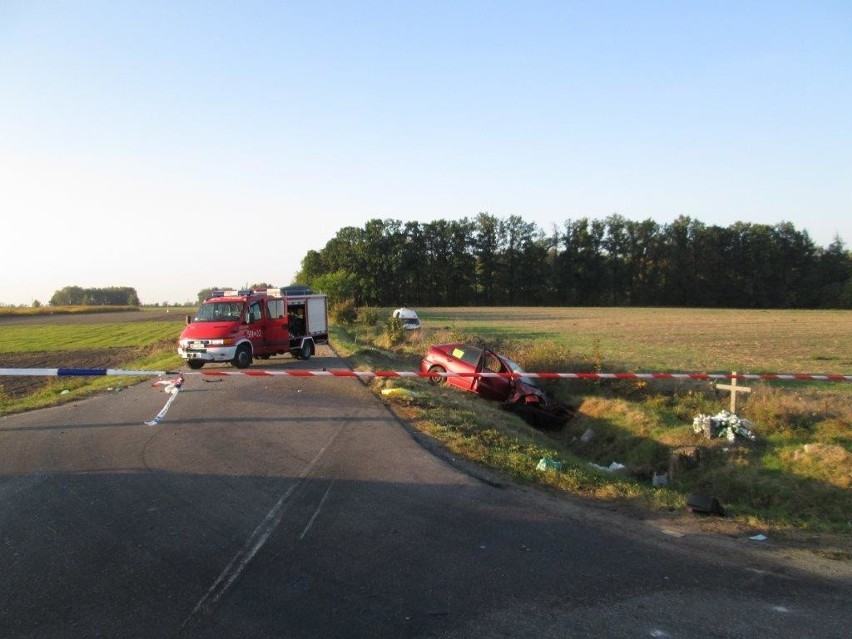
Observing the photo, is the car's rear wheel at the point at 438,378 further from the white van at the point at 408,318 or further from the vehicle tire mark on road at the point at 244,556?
the white van at the point at 408,318

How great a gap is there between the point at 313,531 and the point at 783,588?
11.7ft

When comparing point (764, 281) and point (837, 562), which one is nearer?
point (837, 562)

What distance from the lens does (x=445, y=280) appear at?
10975cm

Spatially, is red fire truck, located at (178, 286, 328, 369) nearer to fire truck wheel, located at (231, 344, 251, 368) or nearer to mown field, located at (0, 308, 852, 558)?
fire truck wheel, located at (231, 344, 251, 368)

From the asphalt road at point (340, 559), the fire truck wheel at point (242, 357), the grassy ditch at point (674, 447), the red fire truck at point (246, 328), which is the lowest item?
the grassy ditch at point (674, 447)

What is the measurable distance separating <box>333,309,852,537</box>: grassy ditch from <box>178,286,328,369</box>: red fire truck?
581 cm

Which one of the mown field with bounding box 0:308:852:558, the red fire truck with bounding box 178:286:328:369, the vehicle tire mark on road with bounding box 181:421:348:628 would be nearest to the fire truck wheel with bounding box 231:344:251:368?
the red fire truck with bounding box 178:286:328:369

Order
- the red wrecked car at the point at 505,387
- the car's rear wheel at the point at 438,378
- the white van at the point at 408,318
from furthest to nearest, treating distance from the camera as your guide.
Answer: the white van at the point at 408,318
the car's rear wheel at the point at 438,378
the red wrecked car at the point at 505,387

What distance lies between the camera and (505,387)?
16312 mm

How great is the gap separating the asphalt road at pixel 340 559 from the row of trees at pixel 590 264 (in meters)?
97.1

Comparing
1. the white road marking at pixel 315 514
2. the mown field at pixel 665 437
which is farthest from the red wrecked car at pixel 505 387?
the white road marking at pixel 315 514

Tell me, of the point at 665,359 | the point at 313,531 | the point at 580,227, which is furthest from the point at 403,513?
the point at 580,227

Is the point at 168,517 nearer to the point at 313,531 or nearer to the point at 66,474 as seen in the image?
the point at 313,531

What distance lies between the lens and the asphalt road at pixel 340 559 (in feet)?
13.4
